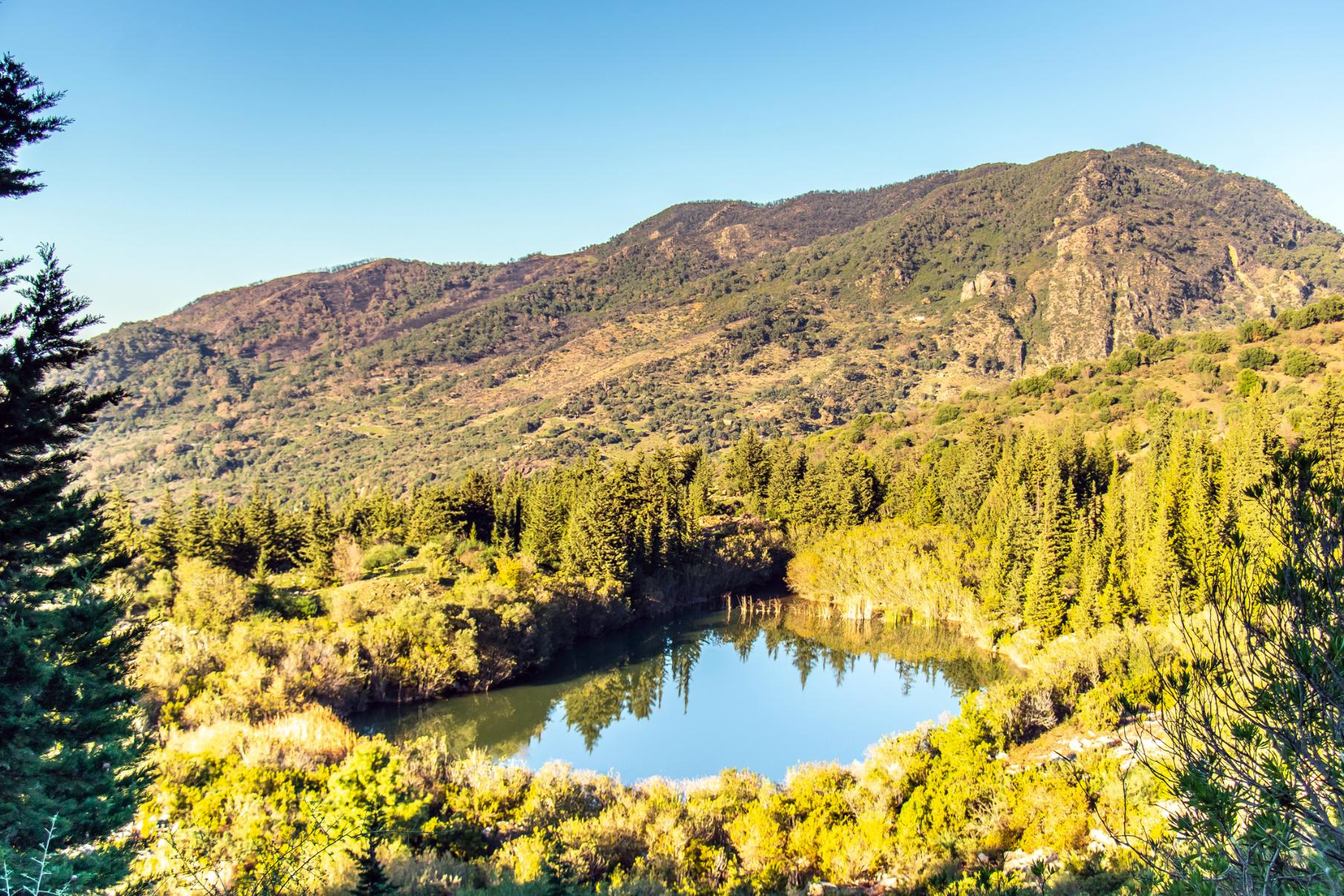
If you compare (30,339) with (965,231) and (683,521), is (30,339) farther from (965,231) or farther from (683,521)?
(965,231)

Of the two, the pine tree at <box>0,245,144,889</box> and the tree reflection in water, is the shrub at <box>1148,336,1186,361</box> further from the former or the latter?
the pine tree at <box>0,245,144,889</box>

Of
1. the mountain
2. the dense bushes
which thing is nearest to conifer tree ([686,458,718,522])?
the dense bushes

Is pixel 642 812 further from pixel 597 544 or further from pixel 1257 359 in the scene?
pixel 1257 359

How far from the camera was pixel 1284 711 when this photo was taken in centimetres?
455

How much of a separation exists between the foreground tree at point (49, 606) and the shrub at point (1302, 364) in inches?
2043

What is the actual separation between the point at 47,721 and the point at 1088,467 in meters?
39.3

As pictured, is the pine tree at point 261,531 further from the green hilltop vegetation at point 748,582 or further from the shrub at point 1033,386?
the shrub at point 1033,386

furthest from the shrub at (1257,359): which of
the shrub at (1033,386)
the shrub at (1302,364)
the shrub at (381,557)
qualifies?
the shrub at (381,557)

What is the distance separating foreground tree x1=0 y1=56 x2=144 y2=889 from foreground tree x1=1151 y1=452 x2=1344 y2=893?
8.40 metres

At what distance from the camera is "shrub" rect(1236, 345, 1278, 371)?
44938 millimetres

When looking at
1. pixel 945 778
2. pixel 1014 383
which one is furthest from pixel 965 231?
pixel 945 778

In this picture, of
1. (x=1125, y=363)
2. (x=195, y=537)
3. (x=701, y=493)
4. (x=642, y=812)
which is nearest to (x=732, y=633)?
(x=701, y=493)

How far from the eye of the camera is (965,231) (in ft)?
483

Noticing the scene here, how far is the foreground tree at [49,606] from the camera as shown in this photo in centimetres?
706
